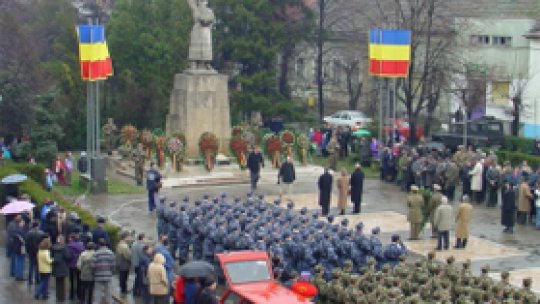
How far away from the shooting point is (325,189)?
26.8m

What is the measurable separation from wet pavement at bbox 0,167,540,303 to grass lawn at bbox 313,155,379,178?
50.9 inches

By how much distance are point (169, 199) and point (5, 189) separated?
4.75m

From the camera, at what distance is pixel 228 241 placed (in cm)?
1900

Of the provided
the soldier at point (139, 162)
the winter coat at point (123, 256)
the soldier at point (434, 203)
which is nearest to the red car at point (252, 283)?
the winter coat at point (123, 256)

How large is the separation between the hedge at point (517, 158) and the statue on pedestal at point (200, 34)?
1057cm

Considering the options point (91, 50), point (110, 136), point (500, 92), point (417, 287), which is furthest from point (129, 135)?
point (417, 287)

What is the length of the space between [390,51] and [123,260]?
52.1ft

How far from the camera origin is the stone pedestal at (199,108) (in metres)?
34.1

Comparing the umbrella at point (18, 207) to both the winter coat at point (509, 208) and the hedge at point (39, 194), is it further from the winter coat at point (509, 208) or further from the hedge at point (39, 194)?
the winter coat at point (509, 208)

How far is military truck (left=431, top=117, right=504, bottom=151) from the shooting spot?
38.5 m

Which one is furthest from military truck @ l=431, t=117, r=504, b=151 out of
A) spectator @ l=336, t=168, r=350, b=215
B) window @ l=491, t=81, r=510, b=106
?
spectator @ l=336, t=168, r=350, b=215

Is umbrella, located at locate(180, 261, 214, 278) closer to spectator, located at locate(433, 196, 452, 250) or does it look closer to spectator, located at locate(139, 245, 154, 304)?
spectator, located at locate(139, 245, 154, 304)

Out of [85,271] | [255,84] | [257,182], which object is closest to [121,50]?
[255,84]

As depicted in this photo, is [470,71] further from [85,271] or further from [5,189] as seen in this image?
[85,271]
